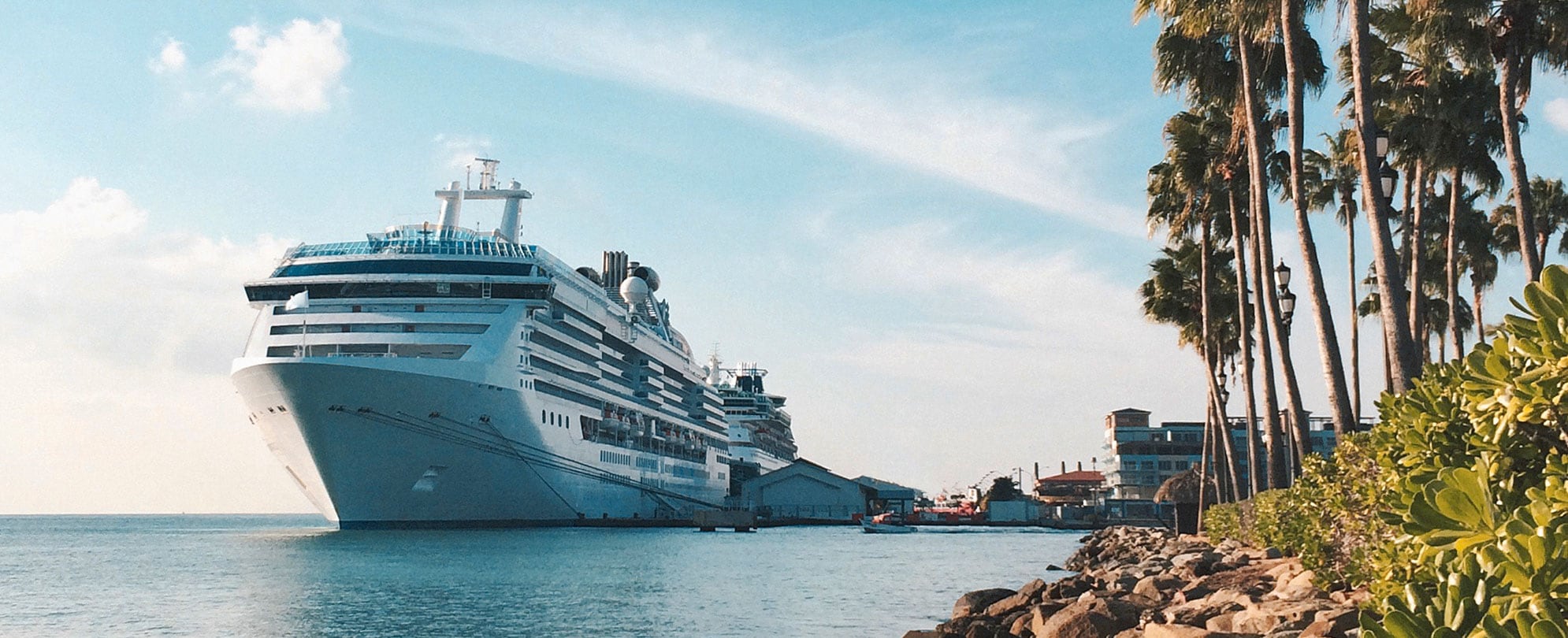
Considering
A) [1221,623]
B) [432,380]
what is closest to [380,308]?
[432,380]

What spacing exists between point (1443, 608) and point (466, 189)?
88716mm

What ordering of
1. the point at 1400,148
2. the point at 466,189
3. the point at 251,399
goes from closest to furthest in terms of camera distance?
1. the point at 1400,148
2. the point at 251,399
3. the point at 466,189

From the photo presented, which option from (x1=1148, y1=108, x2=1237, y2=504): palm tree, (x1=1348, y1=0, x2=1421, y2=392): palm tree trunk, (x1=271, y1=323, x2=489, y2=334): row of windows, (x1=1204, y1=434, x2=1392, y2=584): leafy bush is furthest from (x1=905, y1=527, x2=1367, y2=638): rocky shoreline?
(x1=271, y1=323, x2=489, y2=334): row of windows

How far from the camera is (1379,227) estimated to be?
17.5m

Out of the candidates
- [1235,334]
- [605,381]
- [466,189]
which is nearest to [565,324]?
[605,381]

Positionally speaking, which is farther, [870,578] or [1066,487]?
[1066,487]

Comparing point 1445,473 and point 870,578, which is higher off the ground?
point 1445,473

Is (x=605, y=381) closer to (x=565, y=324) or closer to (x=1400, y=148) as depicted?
(x=565, y=324)

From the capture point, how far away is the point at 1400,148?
89.1 feet

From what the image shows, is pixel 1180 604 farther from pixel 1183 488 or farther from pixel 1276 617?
pixel 1183 488

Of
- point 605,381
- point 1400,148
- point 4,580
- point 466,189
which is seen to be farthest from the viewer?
point 466,189

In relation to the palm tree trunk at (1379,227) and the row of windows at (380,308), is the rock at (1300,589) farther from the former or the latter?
the row of windows at (380,308)

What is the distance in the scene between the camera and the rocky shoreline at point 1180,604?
1238 centimetres

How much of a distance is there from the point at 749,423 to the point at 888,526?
3859cm
